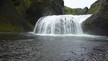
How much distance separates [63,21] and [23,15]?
25.2 m

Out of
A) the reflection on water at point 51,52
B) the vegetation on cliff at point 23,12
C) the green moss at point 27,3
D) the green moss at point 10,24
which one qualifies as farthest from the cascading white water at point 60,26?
the reflection on water at point 51,52

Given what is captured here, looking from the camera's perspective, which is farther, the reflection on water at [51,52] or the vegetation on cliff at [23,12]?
the vegetation on cliff at [23,12]

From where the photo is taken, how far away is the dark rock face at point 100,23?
5441cm

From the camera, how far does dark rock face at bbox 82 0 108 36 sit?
5441 cm

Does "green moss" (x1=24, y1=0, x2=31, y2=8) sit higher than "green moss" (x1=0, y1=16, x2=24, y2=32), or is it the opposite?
"green moss" (x1=24, y1=0, x2=31, y2=8)

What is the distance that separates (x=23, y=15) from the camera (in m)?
85.6

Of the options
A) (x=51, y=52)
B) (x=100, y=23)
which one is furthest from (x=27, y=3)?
(x=51, y=52)

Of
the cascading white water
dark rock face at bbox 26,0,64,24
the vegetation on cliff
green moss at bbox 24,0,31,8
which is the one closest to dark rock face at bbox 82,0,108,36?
the cascading white water

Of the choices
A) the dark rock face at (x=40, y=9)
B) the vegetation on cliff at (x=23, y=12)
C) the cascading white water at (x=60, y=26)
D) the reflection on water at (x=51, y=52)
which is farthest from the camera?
the dark rock face at (x=40, y=9)

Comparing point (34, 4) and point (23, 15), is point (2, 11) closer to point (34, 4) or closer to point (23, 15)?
point (23, 15)

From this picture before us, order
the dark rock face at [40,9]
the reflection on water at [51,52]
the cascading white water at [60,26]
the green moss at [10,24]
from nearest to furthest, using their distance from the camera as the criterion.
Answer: the reflection on water at [51,52] → the cascading white water at [60,26] → the green moss at [10,24] → the dark rock face at [40,9]

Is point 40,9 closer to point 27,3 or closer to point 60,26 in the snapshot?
point 27,3

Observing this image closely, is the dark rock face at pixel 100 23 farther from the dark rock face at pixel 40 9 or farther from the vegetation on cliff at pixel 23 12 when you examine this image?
the dark rock face at pixel 40 9

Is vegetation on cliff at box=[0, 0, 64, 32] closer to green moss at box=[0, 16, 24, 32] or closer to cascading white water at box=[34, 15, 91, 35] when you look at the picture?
green moss at box=[0, 16, 24, 32]
